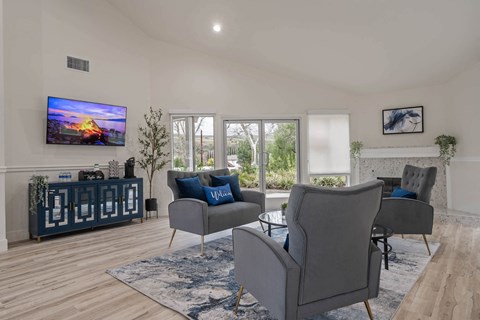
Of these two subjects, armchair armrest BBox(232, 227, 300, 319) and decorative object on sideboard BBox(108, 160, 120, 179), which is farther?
decorative object on sideboard BBox(108, 160, 120, 179)

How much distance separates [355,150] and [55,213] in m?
5.52

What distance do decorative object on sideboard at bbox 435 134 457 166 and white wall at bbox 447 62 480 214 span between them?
0.08 m

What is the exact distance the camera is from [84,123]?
15.4ft

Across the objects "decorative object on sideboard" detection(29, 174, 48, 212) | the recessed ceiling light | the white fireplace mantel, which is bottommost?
"decorative object on sideboard" detection(29, 174, 48, 212)

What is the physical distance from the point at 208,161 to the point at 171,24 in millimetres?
2655

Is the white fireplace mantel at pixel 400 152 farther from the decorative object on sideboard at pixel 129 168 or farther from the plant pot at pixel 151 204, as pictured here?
the decorative object on sideboard at pixel 129 168

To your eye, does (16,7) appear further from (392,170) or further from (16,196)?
(392,170)

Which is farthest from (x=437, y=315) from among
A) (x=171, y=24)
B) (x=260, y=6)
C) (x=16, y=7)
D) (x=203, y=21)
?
(x=16, y=7)

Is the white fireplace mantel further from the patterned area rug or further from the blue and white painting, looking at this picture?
the patterned area rug

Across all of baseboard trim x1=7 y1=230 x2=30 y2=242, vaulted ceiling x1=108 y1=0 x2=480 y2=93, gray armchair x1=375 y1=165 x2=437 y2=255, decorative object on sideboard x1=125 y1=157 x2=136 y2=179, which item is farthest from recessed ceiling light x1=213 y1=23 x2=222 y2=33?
baseboard trim x1=7 y1=230 x2=30 y2=242

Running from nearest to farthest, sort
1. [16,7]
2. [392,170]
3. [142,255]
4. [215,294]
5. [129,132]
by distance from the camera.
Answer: [215,294], [142,255], [16,7], [129,132], [392,170]

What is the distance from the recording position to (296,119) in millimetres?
6289

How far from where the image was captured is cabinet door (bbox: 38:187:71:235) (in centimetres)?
395

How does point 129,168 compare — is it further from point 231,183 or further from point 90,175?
point 231,183
